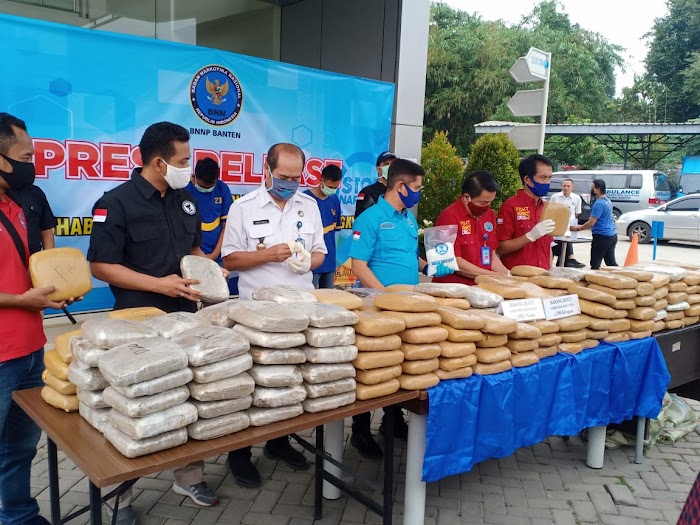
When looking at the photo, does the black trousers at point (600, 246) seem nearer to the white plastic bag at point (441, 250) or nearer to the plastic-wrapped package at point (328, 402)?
the white plastic bag at point (441, 250)

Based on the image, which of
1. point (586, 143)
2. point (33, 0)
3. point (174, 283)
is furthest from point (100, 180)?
point (586, 143)

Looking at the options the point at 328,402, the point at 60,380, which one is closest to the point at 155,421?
the point at 60,380

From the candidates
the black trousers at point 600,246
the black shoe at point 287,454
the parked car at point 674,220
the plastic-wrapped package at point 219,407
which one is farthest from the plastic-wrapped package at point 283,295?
the parked car at point 674,220

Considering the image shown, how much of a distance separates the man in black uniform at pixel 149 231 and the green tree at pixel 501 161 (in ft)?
22.8

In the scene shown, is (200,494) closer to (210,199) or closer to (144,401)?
(144,401)

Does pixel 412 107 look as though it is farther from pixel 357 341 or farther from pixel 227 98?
pixel 357 341

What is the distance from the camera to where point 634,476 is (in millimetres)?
3691

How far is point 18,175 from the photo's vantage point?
249cm

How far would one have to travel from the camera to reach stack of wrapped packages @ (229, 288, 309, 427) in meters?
2.01

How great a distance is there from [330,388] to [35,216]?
171 cm

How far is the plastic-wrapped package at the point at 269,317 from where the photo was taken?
2033mm

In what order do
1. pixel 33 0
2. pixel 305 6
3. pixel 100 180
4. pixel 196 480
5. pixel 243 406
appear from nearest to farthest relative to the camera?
pixel 243 406 → pixel 196 480 → pixel 100 180 → pixel 33 0 → pixel 305 6

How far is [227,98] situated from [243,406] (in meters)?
3.93

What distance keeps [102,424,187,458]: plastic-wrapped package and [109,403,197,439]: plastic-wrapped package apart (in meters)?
0.02
